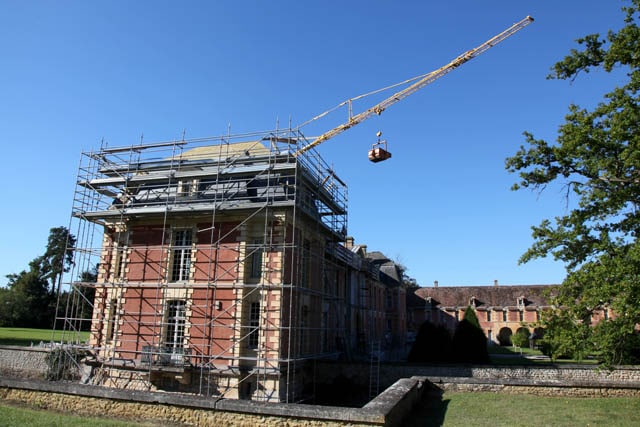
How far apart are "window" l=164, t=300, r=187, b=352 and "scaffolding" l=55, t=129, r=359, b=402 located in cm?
5

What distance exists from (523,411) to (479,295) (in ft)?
170

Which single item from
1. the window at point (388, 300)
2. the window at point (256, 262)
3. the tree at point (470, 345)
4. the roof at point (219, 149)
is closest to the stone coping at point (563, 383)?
the window at point (256, 262)

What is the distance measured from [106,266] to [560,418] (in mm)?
19191

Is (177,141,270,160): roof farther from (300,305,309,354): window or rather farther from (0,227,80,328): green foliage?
(0,227,80,328): green foliage

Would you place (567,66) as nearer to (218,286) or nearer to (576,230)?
(576,230)

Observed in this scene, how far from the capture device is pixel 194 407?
10.0m

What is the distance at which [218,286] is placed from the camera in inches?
737

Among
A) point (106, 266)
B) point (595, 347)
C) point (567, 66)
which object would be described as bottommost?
point (595, 347)

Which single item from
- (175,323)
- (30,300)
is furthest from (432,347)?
(30,300)

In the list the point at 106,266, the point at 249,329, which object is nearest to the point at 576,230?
the point at 249,329

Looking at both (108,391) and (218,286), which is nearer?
(108,391)

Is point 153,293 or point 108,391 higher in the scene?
point 153,293

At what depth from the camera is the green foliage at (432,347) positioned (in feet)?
89.9

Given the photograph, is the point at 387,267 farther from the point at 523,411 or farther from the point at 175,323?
the point at 523,411
